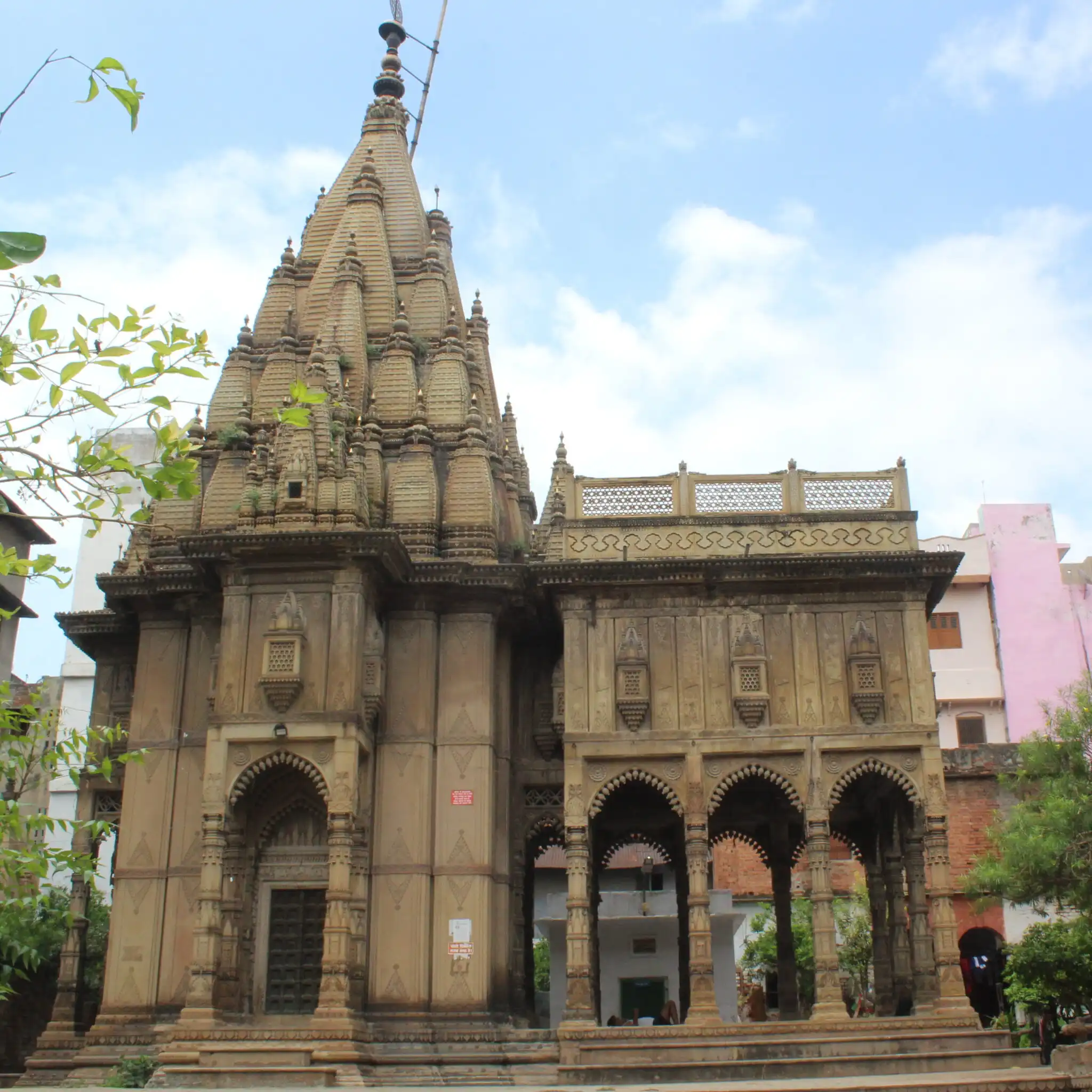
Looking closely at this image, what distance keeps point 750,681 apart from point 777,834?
14.4 ft

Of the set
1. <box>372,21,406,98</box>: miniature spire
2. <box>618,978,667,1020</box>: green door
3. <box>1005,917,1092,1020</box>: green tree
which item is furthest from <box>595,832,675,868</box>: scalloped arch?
<box>372,21,406,98</box>: miniature spire

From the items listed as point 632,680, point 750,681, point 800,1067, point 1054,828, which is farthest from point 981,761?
point 800,1067

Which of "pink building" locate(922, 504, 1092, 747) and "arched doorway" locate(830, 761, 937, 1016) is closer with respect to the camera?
"arched doorway" locate(830, 761, 937, 1016)

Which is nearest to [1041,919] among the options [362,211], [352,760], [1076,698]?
[1076,698]

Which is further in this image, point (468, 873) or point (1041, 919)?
point (1041, 919)

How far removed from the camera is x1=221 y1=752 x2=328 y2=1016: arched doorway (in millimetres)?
19344

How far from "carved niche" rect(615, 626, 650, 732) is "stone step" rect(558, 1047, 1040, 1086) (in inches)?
198

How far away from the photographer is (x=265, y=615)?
65.0 feet

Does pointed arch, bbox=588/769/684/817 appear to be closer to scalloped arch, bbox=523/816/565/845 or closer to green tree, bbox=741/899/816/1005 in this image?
scalloped arch, bbox=523/816/565/845

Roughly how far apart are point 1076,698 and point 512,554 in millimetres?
10591

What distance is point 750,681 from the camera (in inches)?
801

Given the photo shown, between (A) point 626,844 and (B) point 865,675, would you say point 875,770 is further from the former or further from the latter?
(A) point 626,844

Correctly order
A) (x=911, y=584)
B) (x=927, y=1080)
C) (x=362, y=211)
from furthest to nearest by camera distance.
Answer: (x=362, y=211), (x=911, y=584), (x=927, y=1080)

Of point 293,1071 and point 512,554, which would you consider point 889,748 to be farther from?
point 293,1071
